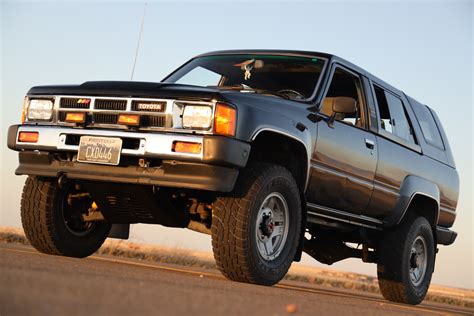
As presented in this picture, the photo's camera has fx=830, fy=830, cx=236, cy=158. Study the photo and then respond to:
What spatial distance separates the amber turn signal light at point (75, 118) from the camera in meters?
6.18

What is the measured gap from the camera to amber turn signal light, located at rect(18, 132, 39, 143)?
20.8 feet

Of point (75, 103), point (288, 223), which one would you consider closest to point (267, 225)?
point (288, 223)

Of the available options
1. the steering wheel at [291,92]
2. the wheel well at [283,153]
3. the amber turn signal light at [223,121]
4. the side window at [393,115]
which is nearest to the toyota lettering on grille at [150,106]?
the amber turn signal light at [223,121]

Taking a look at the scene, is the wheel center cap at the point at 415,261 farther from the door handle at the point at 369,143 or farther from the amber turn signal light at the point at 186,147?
the amber turn signal light at the point at 186,147

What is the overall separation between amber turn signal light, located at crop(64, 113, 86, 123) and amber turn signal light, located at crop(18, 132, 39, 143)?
28 cm

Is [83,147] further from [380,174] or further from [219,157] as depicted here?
[380,174]

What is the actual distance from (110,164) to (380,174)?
3047 mm

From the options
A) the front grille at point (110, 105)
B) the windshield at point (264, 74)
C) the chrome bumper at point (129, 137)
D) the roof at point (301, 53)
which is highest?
the roof at point (301, 53)

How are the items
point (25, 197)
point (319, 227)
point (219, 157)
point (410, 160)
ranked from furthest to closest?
1. point (410, 160)
2. point (319, 227)
3. point (25, 197)
4. point (219, 157)

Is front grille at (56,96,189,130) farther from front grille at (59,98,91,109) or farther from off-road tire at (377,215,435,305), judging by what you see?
off-road tire at (377,215,435,305)

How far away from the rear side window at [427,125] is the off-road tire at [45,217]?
4.38m

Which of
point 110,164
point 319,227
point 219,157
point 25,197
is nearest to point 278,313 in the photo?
point 219,157

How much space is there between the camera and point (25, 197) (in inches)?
266

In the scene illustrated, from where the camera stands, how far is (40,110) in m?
6.48
